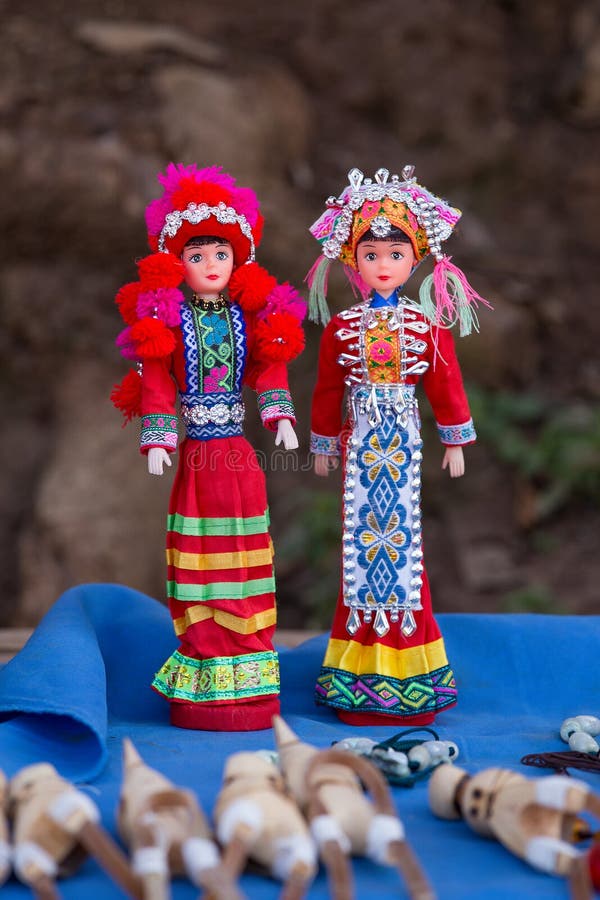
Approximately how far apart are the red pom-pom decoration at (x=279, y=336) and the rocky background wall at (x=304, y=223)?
6.61 ft

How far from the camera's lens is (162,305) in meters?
2.62

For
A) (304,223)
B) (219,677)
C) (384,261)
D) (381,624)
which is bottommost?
(219,677)

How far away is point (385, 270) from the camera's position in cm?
272

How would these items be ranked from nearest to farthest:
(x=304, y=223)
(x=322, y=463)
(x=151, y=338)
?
(x=151, y=338) → (x=322, y=463) → (x=304, y=223)

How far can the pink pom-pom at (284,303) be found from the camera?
2.68m

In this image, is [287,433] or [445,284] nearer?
[287,433]

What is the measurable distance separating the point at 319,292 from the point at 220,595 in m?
0.84

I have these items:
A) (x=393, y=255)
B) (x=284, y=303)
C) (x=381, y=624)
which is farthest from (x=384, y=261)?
(x=381, y=624)

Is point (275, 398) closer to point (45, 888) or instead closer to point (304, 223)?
point (45, 888)

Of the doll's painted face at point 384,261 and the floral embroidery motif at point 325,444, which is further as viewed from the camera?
the floral embroidery motif at point 325,444

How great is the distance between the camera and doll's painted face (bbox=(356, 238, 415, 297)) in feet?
8.91

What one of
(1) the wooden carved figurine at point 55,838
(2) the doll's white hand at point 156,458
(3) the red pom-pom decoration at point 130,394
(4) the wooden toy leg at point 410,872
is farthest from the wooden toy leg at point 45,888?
(3) the red pom-pom decoration at point 130,394

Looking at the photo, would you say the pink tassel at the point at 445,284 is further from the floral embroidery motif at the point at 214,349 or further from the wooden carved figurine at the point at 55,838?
the wooden carved figurine at the point at 55,838

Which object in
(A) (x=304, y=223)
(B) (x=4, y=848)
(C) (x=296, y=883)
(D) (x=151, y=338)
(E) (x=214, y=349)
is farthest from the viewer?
(A) (x=304, y=223)
